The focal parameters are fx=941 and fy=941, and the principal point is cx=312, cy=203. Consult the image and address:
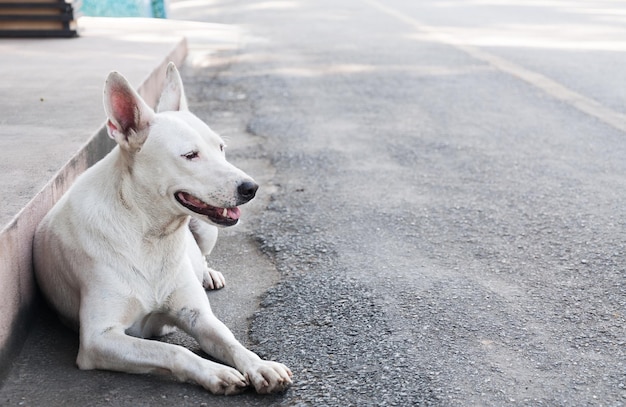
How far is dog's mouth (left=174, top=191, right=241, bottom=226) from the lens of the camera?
140 inches

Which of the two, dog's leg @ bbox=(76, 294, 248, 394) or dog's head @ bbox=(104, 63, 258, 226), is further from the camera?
dog's head @ bbox=(104, 63, 258, 226)

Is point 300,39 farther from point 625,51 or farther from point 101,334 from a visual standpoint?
point 101,334

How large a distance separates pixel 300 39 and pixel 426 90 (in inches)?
178

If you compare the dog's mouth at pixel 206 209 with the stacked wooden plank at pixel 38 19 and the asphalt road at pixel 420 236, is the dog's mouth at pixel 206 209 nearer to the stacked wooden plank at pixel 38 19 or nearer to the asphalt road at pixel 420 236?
the asphalt road at pixel 420 236

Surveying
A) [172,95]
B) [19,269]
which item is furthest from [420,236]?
[19,269]

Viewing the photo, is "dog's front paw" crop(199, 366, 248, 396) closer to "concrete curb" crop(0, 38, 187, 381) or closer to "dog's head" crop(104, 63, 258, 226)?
"dog's head" crop(104, 63, 258, 226)

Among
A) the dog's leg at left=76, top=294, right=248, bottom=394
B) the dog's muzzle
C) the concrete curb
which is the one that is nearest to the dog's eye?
the dog's muzzle

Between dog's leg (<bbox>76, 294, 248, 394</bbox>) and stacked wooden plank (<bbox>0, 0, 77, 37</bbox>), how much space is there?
8134mm

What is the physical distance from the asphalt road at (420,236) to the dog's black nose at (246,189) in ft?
2.14

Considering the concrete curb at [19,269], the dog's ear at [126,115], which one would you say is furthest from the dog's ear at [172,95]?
the concrete curb at [19,269]

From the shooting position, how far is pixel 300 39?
13617 mm

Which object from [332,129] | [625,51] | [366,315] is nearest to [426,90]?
[332,129]

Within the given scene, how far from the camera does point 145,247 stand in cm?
368

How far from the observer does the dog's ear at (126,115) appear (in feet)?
11.4
